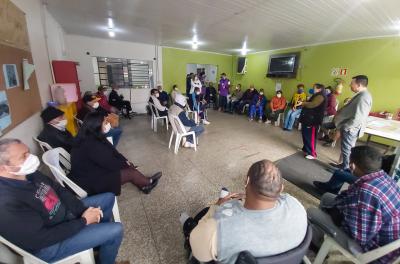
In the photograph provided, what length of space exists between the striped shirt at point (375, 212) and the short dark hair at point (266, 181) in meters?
0.61

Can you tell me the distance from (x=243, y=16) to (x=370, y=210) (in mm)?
3296

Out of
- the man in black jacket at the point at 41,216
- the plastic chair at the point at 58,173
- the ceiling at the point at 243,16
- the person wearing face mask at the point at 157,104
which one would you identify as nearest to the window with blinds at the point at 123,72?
the ceiling at the point at 243,16

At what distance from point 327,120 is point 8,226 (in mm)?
5335

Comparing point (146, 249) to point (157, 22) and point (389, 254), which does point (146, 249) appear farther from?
point (157, 22)

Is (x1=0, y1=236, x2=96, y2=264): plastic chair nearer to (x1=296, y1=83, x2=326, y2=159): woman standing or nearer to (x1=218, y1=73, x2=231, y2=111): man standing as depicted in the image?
(x1=296, y1=83, x2=326, y2=159): woman standing

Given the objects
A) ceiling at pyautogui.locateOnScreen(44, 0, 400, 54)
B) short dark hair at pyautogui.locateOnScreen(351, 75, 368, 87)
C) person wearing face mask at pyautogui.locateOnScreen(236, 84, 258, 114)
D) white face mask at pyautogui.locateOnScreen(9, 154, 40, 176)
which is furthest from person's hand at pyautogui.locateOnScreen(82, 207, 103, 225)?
person wearing face mask at pyautogui.locateOnScreen(236, 84, 258, 114)

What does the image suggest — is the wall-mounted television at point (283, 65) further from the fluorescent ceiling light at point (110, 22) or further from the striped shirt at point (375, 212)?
the striped shirt at point (375, 212)

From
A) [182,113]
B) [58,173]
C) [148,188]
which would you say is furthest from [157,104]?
[58,173]

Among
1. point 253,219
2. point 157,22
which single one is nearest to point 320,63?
point 157,22

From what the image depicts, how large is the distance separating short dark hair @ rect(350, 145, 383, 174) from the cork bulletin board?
2.58 m

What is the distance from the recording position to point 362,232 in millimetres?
1011

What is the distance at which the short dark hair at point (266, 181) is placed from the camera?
786 mm

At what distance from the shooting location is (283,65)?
6.19 m

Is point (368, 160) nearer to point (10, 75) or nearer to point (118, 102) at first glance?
point (10, 75)
